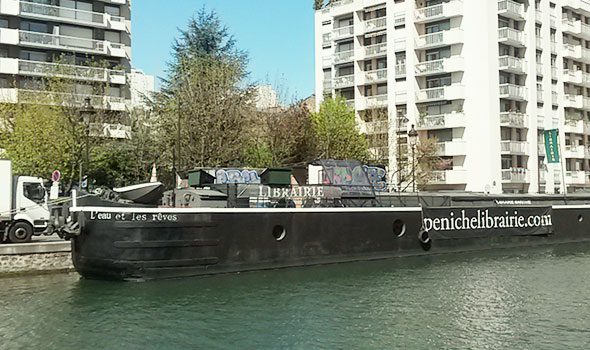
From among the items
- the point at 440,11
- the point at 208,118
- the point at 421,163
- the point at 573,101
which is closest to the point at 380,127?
the point at 421,163

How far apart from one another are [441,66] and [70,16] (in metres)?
33.7

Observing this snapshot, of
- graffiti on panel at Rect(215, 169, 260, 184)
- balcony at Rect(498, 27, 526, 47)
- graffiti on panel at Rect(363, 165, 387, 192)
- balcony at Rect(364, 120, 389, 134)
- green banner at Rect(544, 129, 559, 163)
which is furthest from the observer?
balcony at Rect(498, 27, 526, 47)

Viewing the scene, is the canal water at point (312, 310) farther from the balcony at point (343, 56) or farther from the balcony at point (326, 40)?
the balcony at point (326, 40)

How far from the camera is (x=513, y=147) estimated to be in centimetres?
6062

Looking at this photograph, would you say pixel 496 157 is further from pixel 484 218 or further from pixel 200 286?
pixel 200 286

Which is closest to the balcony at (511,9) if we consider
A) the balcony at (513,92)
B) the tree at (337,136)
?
the balcony at (513,92)

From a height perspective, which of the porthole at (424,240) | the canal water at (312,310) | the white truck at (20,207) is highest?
the white truck at (20,207)

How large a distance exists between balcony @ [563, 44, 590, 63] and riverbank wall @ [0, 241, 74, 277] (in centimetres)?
6130

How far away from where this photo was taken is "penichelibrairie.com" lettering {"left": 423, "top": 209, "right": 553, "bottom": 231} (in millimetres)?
27141

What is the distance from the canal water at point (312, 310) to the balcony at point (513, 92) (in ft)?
130

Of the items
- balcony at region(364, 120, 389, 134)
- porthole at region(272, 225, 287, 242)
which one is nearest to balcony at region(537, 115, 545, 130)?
balcony at region(364, 120, 389, 134)

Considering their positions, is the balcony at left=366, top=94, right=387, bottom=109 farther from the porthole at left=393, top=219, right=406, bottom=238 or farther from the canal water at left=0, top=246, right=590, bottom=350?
the canal water at left=0, top=246, right=590, bottom=350

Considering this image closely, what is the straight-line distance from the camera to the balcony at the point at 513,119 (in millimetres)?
60094

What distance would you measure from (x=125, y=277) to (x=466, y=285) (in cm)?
1025
